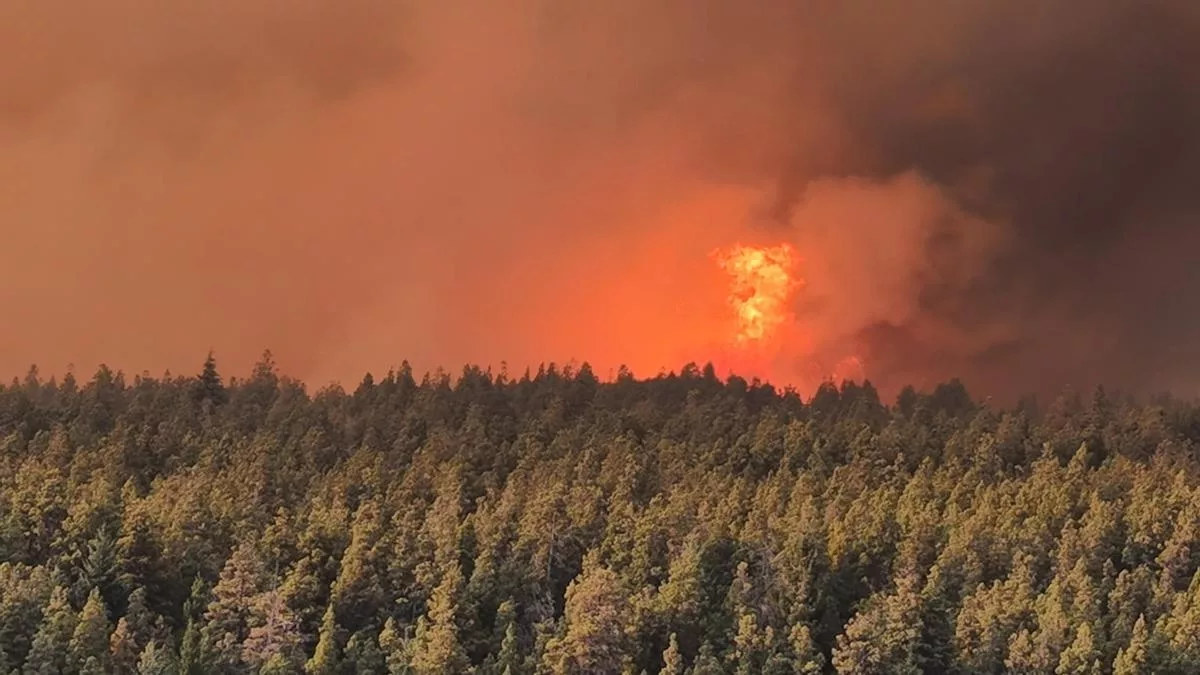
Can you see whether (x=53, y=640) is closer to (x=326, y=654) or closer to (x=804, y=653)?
(x=326, y=654)

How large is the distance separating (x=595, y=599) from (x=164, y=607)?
3900 centimetres

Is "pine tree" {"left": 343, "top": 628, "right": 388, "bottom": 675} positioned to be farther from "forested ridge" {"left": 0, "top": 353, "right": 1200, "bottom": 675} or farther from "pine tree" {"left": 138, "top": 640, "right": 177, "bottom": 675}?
Result: "pine tree" {"left": 138, "top": 640, "right": 177, "bottom": 675}

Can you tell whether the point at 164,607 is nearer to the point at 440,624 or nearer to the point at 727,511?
the point at 440,624

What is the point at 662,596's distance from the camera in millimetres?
121938

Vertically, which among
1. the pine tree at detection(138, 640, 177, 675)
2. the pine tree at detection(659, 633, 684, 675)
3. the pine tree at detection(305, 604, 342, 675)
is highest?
the pine tree at detection(659, 633, 684, 675)

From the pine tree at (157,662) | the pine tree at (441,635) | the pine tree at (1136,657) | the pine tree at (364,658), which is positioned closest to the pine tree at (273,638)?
the pine tree at (364,658)

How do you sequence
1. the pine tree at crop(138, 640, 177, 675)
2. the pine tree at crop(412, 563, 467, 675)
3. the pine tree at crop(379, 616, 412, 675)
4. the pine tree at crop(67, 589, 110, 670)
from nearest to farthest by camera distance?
the pine tree at crop(138, 640, 177, 675) < the pine tree at crop(67, 589, 110, 670) < the pine tree at crop(412, 563, 467, 675) < the pine tree at crop(379, 616, 412, 675)

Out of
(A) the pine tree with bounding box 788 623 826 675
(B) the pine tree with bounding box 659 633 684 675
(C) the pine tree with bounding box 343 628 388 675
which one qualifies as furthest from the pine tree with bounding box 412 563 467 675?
(A) the pine tree with bounding box 788 623 826 675

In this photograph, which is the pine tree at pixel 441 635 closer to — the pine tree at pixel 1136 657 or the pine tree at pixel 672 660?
the pine tree at pixel 672 660

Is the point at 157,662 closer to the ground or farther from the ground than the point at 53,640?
closer to the ground

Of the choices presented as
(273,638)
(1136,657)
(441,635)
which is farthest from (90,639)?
(1136,657)

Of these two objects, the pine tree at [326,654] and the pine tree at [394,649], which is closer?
the pine tree at [326,654]

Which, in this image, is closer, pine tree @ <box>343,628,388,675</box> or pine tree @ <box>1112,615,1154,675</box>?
pine tree @ <box>1112,615,1154,675</box>

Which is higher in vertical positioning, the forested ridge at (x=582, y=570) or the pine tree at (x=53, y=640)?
the forested ridge at (x=582, y=570)
